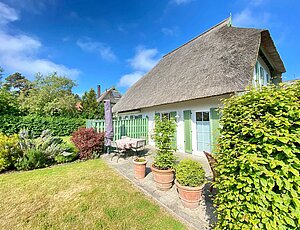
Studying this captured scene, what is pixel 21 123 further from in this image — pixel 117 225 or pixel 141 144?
pixel 117 225

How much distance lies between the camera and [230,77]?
6105mm

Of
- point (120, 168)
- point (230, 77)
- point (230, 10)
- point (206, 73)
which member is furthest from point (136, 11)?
point (120, 168)

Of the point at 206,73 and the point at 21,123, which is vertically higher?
the point at 206,73

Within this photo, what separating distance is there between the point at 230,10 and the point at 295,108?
11896 millimetres

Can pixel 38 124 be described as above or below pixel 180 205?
above

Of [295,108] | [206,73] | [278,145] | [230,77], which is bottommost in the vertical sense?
[278,145]

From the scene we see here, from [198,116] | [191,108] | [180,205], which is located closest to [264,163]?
[180,205]

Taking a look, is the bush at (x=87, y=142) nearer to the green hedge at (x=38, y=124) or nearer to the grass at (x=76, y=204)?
the grass at (x=76, y=204)

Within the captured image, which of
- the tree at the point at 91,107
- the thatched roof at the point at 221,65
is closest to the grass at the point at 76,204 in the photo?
the thatched roof at the point at 221,65

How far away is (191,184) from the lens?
10.3 ft

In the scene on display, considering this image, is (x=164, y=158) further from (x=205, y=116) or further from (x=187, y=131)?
(x=187, y=131)

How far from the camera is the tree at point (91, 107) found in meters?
21.7

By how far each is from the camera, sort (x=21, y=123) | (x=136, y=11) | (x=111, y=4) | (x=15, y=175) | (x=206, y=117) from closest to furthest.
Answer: (x=15, y=175) → (x=206, y=117) → (x=111, y=4) → (x=136, y=11) → (x=21, y=123)

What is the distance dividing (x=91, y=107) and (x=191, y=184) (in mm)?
22062
